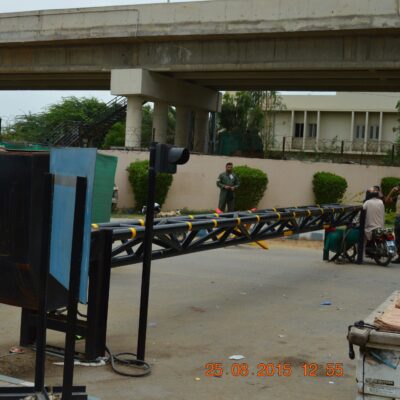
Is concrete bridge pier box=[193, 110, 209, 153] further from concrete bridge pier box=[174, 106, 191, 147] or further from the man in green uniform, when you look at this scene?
the man in green uniform

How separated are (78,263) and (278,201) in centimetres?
2178

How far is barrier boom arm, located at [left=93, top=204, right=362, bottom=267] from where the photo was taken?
6.80m

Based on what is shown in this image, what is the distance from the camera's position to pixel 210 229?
8.52 m

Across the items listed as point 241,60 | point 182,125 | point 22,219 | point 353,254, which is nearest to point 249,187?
point 241,60

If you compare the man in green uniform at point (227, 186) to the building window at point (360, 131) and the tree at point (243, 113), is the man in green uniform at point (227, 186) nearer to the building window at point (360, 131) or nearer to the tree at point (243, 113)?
the tree at point (243, 113)

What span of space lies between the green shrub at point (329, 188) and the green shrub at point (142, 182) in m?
5.74

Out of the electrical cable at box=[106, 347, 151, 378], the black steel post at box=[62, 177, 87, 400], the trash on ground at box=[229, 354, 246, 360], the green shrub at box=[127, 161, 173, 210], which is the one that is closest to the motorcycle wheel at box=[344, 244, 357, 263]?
the trash on ground at box=[229, 354, 246, 360]

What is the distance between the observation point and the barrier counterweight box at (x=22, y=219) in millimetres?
5133

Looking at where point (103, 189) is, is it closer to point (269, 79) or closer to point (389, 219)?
point (389, 219)

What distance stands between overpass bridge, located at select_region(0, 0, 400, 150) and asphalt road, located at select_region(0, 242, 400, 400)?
12.6 metres

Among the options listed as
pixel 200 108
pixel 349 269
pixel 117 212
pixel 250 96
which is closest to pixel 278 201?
pixel 117 212

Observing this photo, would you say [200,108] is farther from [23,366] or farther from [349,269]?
[23,366]

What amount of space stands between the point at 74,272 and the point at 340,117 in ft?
178

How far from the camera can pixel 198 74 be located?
28.5 m
